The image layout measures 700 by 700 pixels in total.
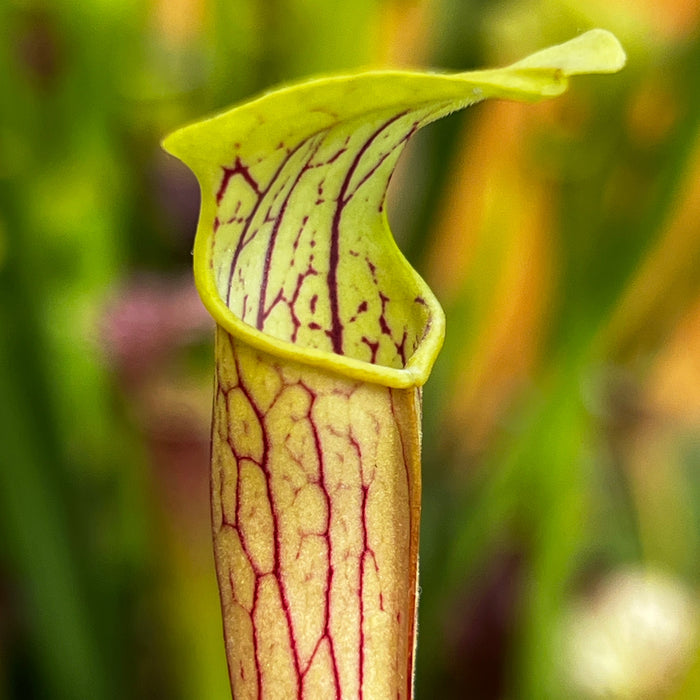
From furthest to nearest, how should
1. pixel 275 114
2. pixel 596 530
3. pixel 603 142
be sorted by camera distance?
pixel 596 530
pixel 603 142
pixel 275 114

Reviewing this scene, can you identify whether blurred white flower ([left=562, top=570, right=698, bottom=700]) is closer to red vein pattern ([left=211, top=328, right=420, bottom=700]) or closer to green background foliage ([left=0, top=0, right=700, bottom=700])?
green background foliage ([left=0, top=0, right=700, bottom=700])

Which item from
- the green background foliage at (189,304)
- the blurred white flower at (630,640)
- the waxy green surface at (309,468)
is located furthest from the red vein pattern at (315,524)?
the blurred white flower at (630,640)

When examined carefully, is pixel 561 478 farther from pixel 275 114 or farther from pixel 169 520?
pixel 275 114

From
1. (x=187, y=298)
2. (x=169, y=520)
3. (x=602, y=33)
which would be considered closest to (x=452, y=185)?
(x=187, y=298)

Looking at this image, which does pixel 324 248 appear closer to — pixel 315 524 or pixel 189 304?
pixel 315 524

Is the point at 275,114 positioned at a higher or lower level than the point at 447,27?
lower

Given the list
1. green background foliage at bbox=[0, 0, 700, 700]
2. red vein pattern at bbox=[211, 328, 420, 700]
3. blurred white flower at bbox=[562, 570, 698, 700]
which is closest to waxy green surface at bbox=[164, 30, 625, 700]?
red vein pattern at bbox=[211, 328, 420, 700]
